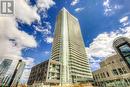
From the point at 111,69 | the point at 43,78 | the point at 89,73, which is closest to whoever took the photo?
the point at 111,69

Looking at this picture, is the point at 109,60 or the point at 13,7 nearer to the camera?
the point at 13,7

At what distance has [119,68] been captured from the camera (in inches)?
1577

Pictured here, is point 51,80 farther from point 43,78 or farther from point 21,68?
point 21,68

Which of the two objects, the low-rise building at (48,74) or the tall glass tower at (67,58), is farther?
the tall glass tower at (67,58)

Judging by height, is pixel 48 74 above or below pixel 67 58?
below

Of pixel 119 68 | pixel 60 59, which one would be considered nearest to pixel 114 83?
pixel 119 68

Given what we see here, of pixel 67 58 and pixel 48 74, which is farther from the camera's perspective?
pixel 67 58

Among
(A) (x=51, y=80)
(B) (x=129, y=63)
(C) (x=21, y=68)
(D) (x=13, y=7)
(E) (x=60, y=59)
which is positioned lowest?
(B) (x=129, y=63)

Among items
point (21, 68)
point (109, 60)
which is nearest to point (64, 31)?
point (109, 60)

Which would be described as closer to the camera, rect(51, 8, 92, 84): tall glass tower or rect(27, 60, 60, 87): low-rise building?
rect(27, 60, 60, 87): low-rise building

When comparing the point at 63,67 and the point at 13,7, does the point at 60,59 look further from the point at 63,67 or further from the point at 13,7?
the point at 13,7

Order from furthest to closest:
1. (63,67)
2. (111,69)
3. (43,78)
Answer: (63,67), (43,78), (111,69)

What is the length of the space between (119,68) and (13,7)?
39295mm

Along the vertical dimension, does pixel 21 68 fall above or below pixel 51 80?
below
